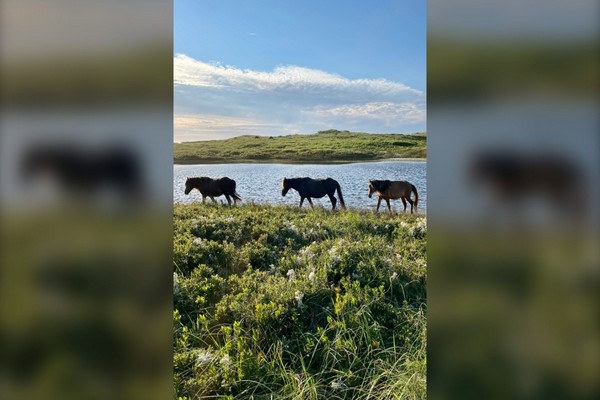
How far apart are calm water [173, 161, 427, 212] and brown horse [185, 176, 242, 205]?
4cm

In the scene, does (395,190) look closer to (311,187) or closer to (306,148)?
(311,187)

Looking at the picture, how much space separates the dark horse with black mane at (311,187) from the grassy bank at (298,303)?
15 centimetres

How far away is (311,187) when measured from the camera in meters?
3.13

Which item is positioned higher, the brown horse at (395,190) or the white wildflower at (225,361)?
the brown horse at (395,190)

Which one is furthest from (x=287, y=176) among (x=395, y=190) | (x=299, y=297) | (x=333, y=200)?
(x=299, y=297)

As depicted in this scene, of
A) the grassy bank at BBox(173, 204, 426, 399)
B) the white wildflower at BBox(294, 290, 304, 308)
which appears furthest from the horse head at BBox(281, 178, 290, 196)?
the white wildflower at BBox(294, 290, 304, 308)

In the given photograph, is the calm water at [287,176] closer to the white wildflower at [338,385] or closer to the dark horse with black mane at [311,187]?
the dark horse with black mane at [311,187]

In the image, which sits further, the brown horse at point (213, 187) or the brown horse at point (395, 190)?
the brown horse at point (213, 187)

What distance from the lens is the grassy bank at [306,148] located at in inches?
115
